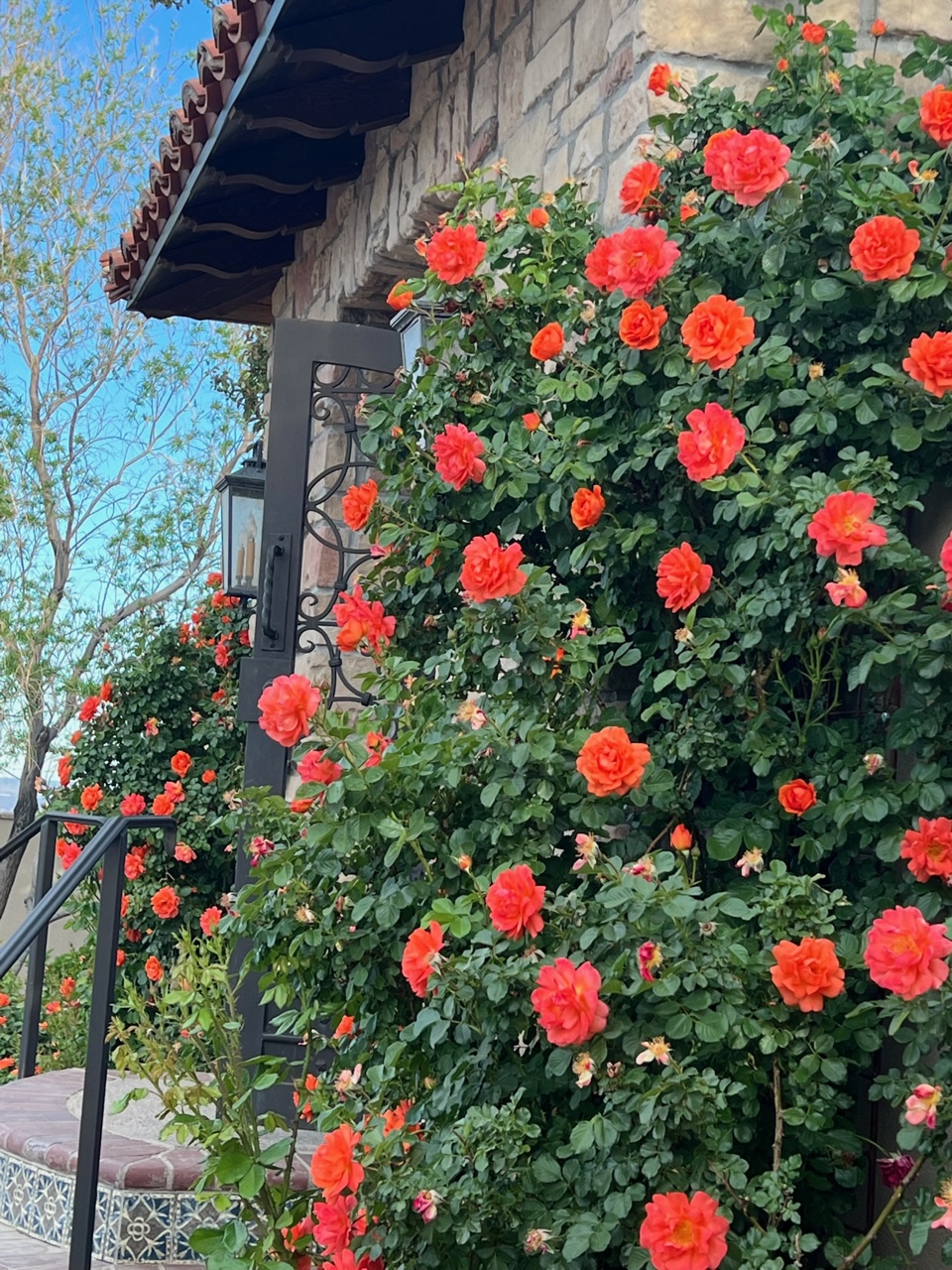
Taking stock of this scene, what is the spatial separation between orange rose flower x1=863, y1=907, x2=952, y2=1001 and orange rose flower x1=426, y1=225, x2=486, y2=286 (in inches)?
52.9

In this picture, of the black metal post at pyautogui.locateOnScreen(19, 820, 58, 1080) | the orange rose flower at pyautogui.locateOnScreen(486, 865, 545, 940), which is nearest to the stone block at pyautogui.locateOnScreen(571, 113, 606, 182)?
the orange rose flower at pyautogui.locateOnScreen(486, 865, 545, 940)

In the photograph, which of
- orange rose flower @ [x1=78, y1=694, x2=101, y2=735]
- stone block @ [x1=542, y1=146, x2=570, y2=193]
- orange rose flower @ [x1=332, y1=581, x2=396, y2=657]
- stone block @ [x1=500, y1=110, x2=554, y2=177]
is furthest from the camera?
orange rose flower @ [x1=78, y1=694, x2=101, y2=735]

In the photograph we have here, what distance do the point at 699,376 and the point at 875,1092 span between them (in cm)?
107

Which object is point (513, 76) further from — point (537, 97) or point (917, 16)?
point (917, 16)

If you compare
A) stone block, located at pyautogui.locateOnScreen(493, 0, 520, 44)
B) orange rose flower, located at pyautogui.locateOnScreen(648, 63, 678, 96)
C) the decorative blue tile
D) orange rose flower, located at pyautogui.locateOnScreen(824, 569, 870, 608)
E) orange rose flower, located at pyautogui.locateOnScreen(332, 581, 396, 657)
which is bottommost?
the decorative blue tile

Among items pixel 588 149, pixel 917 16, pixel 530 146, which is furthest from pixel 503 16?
pixel 917 16

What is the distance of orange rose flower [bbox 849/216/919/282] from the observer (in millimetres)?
1982

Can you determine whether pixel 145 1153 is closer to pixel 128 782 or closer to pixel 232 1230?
pixel 232 1230

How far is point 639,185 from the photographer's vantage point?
2.25 meters

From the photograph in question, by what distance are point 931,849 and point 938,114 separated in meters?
1.13

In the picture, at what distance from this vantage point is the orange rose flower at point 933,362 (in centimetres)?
194

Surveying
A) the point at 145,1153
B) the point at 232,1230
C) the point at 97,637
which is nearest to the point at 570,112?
the point at 232,1230

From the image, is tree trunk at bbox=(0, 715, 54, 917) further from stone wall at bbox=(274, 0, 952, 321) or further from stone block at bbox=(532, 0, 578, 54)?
stone block at bbox=(532, 0, 578, 54)

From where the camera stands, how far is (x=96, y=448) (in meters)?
9.83
